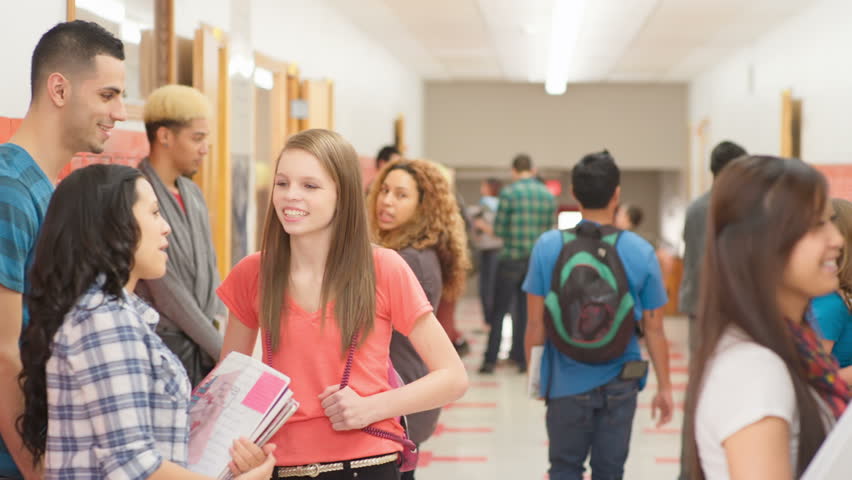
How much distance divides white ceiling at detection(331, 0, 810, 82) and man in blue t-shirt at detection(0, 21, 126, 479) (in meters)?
6.12

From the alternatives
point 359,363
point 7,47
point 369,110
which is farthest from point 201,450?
point 369,110

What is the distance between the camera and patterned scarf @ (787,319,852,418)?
159 cm

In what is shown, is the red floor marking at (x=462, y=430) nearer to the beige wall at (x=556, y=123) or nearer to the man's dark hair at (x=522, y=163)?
the man's dark hair at (x=522, y=163)

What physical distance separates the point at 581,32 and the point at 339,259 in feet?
26.7

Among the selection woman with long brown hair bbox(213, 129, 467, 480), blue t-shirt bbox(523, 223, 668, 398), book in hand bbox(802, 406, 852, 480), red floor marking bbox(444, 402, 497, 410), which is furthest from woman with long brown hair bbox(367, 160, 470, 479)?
red floor marking bbox(444, 402, 497, 410)

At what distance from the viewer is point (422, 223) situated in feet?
11.6

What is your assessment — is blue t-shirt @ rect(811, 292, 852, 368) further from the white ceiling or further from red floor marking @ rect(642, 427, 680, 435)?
the white ceiling

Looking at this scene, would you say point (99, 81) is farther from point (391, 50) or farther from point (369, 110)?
point (391, 50)

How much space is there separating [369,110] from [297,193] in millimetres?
8172

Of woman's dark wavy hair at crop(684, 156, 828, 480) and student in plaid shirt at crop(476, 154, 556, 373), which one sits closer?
woman's dark wavy hair at crop(684, 156, 828, 480)

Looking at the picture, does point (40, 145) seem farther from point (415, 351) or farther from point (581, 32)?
point (581, 32)

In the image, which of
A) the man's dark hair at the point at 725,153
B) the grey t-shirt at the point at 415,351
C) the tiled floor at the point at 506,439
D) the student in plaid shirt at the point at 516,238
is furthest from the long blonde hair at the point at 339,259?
the student in plaid shirt at the point at 516,238

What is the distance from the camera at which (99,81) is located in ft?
7.86

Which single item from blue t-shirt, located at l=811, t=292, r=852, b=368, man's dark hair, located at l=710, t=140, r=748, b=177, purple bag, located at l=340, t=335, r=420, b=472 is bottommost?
purple bag, located at l=340, t=335, r=420, b=472
